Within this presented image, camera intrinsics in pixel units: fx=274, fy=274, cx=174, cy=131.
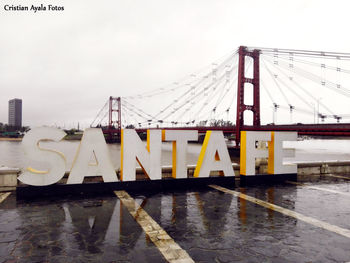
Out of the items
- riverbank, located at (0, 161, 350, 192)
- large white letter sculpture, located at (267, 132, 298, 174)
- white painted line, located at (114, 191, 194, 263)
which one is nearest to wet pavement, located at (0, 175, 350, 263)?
white painted line, located at (114, 191, 194, 263)

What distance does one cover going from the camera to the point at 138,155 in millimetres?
10359

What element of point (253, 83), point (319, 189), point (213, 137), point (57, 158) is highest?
point (253, 83)

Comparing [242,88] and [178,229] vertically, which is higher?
[242,88]

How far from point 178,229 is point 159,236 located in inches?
23.1

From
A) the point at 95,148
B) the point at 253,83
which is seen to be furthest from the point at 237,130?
the point at 95,148

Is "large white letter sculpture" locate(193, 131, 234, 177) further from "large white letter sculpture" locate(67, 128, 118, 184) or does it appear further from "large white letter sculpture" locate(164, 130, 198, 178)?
"large white letter sculpture" locate(67, 128, 118, 184)

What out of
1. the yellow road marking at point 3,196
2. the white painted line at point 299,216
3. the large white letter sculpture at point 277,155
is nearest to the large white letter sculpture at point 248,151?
the large white letter sculpture at point 277,155

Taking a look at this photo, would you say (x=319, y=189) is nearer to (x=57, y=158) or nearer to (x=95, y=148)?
(x=95, y=148)

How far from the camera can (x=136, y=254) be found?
4922mm

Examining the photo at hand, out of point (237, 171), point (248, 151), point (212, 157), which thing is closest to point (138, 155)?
point (212, 157)

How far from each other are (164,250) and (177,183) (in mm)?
5934

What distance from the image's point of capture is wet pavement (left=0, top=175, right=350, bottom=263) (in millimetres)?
4926

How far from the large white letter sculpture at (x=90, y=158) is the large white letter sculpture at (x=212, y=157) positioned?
11.5 ft

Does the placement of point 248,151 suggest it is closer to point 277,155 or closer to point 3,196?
point 277,155
